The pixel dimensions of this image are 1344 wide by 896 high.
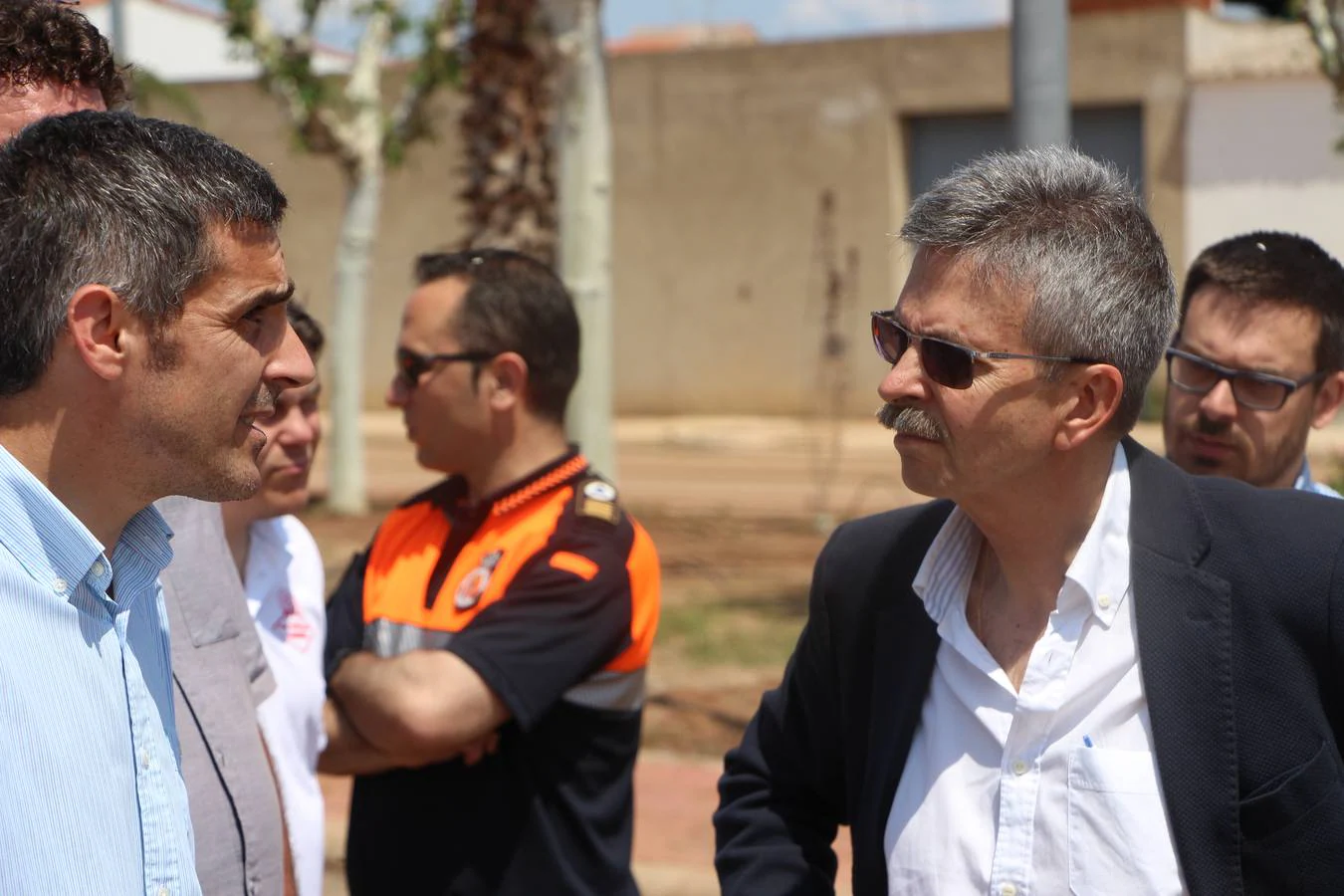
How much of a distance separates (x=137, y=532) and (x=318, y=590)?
5.10ft

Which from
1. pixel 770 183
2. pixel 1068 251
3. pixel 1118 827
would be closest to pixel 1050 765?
pixel 1118 827

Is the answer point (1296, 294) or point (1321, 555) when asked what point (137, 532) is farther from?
point (1296, 294)

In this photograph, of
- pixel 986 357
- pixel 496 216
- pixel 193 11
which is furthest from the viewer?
pixel 193 11

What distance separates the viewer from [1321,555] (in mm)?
2297

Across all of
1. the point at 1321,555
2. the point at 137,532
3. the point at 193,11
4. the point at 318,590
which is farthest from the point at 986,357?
the point at 193,11

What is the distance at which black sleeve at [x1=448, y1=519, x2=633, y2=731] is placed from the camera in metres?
3.21

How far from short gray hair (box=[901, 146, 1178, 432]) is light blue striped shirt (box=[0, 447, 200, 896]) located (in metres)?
1.32

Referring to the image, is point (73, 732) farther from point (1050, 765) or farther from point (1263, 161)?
point (1263, 161)

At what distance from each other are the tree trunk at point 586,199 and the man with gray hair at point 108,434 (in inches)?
256

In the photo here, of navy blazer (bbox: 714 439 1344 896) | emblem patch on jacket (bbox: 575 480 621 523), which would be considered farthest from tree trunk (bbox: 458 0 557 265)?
navy blazer (bbox: 714 439 1344 896)

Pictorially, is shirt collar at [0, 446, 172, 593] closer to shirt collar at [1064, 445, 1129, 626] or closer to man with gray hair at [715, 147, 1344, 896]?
man with gray hair at [715, 147, 1344, 896]

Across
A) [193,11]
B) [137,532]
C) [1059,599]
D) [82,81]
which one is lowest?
[1059,599]

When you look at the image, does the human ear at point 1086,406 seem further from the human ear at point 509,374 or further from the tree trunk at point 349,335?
the tree trunk at point 349,335

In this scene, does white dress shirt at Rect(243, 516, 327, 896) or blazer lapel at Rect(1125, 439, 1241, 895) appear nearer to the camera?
blazer lapel at Rect(1125, 439, 1241, 895)
